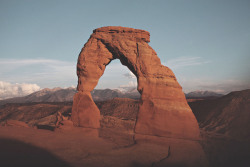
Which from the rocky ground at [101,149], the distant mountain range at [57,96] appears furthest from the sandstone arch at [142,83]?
the distant mountain range at [57,96]

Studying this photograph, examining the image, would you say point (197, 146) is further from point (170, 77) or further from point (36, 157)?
point (36, 157)

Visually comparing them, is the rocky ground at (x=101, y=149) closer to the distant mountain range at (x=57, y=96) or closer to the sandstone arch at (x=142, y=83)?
the sandstone arch at (x=142, y=83)

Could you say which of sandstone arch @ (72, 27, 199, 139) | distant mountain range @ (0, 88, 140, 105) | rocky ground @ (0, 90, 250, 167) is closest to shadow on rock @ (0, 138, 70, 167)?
rocky ground @ (0, 90, 250, 167)

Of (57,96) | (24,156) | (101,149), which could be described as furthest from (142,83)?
(57,96)

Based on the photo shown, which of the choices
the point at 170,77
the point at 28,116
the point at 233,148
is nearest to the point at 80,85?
the point at 170,77

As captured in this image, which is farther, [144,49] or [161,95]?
[144,49]

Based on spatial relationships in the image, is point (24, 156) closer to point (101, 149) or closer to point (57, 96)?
point (101, 149)

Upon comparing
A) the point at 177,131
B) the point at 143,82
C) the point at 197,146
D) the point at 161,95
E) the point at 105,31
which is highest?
the point at 105,31

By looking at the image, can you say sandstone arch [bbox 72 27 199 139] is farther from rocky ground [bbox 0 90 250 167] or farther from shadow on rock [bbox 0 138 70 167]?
shadow on rock [bbox 0 138 70 167]
